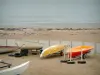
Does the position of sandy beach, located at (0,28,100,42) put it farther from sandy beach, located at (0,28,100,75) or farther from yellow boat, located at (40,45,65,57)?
yellow boat, located at (40,45,65,57)

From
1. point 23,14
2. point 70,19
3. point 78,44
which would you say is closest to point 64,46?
point 78,44

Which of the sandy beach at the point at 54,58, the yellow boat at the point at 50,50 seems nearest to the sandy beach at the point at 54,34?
the sandy beach at the point at 54,58

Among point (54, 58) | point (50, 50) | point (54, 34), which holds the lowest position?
point (54, 58)

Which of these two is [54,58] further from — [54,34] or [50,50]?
[54,34]

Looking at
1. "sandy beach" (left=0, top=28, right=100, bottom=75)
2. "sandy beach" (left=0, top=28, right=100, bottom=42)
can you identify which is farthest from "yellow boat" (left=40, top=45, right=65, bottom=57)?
"sandy beach" (left=0, top=28, right=100, bottom=42)

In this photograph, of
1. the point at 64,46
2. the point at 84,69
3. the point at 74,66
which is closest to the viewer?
the point at 84,69

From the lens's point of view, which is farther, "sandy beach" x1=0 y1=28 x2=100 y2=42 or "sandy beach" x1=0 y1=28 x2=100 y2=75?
"sandy beach" x1=0 y1=28 x2=100 y2=42

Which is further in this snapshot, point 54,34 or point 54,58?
point 54,34

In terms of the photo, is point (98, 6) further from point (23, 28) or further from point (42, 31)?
point (23, 28)

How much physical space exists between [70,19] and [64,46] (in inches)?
20.3

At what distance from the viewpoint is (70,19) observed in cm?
301

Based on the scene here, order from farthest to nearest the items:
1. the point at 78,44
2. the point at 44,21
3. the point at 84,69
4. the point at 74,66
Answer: the point at 44,21, the point at 78,44, the point at 74,66, the point at 84,69

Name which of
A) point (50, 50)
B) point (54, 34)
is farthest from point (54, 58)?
point (54, 34)

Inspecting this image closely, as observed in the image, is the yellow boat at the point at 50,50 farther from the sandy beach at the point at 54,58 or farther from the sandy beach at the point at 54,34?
the sandy beach at the point at 54,34
